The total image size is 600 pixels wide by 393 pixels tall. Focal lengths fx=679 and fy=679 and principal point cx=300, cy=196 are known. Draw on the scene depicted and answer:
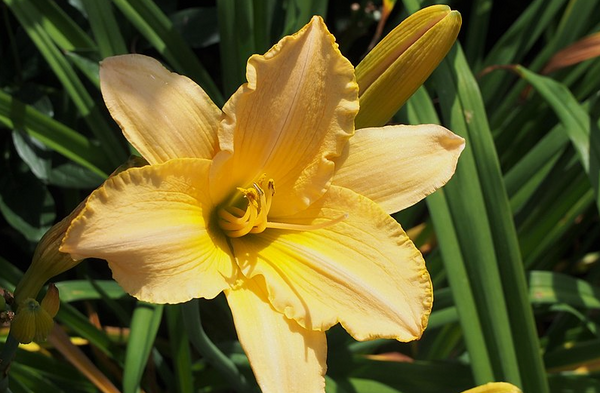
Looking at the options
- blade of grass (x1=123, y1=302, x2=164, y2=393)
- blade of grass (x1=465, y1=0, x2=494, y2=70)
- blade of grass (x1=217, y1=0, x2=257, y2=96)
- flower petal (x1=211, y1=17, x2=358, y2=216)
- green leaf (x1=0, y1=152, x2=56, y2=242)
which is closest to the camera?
flower petal (x1=211, y1=17, x2=358, y2=216)

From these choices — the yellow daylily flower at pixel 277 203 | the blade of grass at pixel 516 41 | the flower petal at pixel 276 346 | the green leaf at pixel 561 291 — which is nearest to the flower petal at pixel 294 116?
the yellow daylily flower at pixel 277 203

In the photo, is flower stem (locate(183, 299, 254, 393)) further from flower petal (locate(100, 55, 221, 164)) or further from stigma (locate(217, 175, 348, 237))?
flower petal (locate(100, 55, 221, 164))

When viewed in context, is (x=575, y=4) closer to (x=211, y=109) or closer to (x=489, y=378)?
(x=489, y=378)

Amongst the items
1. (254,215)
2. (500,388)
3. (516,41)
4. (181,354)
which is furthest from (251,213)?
(516,41)

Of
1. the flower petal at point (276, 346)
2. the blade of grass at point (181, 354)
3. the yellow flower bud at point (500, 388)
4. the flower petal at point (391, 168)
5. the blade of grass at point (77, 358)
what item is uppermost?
the flower petal at point (391, 168)

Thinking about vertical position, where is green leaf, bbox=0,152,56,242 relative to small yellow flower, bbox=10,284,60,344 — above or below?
below

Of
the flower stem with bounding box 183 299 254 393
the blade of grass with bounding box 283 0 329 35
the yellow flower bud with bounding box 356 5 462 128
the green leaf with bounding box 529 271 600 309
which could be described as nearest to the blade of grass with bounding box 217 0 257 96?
the blade of grass with bounding box 283 0 329 35

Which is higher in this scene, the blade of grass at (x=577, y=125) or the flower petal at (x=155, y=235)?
the flower petal at (x=155, y=235)

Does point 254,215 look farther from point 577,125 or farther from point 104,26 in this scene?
point 577,125

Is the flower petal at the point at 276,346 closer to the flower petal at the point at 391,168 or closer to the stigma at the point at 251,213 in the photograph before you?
the stigma at the point at 251,213
